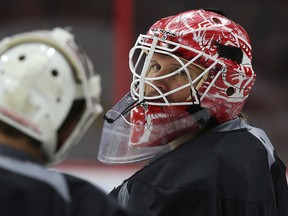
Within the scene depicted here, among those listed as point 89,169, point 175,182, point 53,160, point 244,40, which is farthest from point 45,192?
point 89,169

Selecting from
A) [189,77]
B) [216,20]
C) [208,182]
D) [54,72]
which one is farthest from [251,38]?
[54,72]

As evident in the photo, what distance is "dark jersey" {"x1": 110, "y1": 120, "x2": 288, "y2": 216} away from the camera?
157cm

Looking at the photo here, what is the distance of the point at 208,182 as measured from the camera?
1580 millimetres

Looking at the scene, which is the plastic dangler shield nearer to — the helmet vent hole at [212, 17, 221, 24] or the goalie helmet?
the goalie helmet

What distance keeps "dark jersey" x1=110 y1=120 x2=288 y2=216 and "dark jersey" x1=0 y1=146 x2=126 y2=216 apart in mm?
362

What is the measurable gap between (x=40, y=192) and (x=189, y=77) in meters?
0.61

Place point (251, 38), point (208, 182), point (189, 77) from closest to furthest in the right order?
1. point (208, 182)
2. point (189, 77)
3. point (251, 38)

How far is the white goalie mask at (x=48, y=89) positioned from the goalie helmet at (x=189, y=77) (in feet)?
1.45

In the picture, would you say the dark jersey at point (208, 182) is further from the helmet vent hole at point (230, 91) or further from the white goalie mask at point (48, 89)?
the white goalie mask at point (48, 89)

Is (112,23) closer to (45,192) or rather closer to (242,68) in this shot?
(242,68)

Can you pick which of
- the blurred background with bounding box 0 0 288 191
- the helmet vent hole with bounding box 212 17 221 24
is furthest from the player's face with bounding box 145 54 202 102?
the blurred background with bounding box 0 0 288 191

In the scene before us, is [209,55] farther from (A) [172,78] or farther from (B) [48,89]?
(B) [48,89]

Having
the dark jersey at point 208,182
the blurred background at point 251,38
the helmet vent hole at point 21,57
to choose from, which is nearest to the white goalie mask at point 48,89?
the helmet vent hole at point 21,57

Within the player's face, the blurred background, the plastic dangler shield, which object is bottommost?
the blurred background
